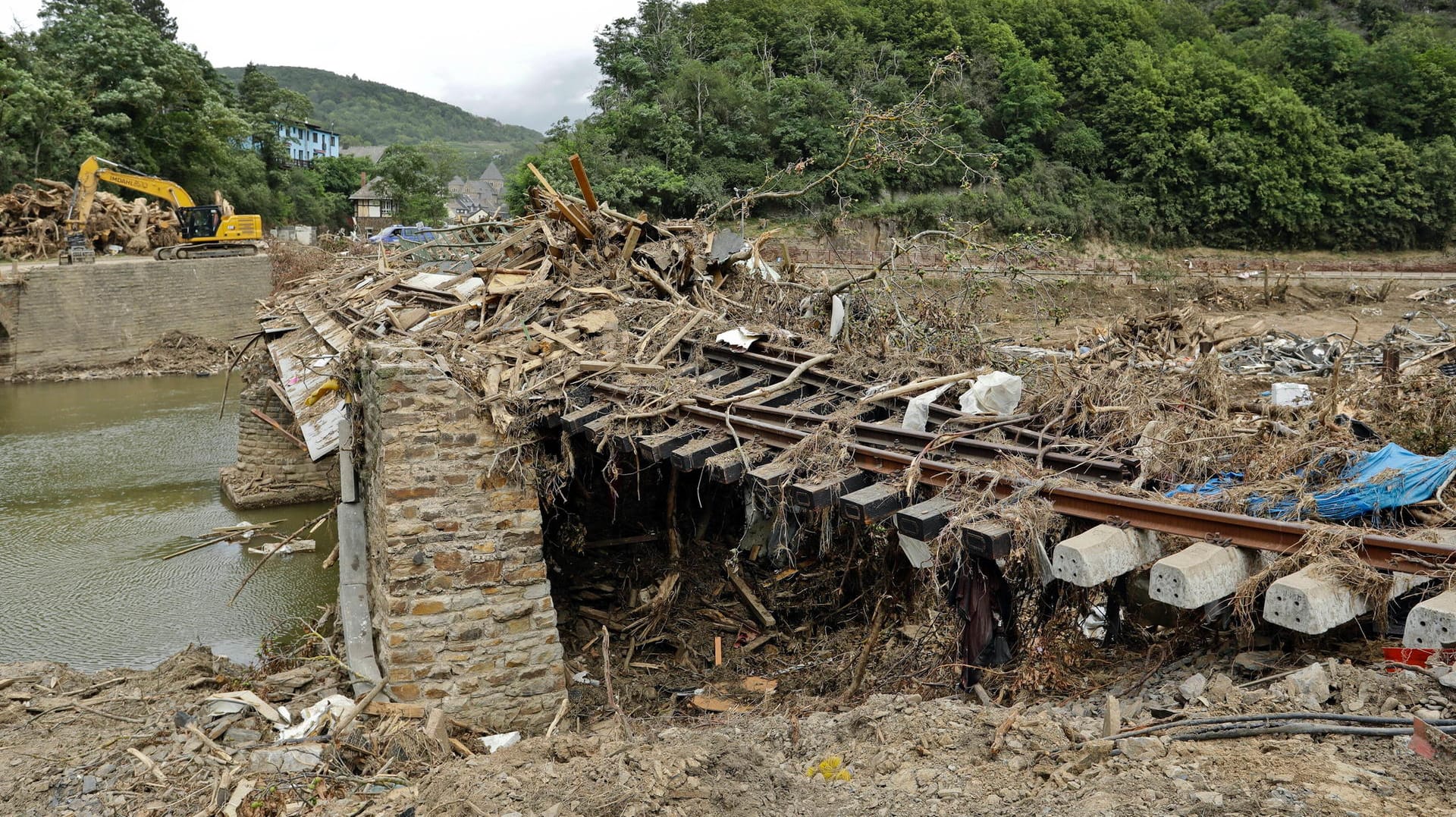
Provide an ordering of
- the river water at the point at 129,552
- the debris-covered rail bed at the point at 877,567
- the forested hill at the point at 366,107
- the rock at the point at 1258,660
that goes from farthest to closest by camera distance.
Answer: the forested hill at the point at 366,107
the river water at the point at 129,552
the rock at the point at 1258,660
the debris-covered rail bed at the point at 877,567

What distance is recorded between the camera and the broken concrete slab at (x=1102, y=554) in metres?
4.46

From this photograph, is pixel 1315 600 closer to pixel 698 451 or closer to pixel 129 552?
pixel 698 451

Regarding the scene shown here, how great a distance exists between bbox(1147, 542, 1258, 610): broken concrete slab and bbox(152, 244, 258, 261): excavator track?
106 feet

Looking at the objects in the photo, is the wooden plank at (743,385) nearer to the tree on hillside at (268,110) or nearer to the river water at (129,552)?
the river water at (129,552)

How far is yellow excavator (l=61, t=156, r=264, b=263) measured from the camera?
30375mm

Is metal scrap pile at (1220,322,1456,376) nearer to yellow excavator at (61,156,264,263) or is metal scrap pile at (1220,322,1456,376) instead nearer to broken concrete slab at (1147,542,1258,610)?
broken concrete slab at (1147,542,1258,610)

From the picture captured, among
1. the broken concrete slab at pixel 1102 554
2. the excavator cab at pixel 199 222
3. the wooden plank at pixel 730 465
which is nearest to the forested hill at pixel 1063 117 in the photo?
the excavator cab at pixel 199 222

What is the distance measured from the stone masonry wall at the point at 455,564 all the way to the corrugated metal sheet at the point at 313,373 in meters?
2.96

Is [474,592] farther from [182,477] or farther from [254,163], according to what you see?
[254,163]

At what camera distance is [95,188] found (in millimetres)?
30812

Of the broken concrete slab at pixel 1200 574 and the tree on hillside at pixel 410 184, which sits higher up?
the tree on hillside at pixel 410 184

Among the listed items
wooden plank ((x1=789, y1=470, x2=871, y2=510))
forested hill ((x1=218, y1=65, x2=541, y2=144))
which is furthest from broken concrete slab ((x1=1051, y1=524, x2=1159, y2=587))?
forested hill ((x1=218, y1=65, x2=541, y2=144))

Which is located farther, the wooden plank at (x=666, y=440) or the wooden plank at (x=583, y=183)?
the wooden plank at (x=583, y=183)

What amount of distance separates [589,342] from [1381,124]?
190 feet
